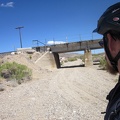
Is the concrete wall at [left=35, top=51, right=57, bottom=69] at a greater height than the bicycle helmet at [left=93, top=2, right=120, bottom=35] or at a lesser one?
lesser

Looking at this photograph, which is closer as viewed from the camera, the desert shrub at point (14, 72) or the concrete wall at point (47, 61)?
the desert shrub at point (14, 72)

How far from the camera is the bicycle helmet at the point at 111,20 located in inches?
65.6

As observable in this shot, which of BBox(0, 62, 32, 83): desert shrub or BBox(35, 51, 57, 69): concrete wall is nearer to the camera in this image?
BBox(0, 62, 32, 83): desert shrub

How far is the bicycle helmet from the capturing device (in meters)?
1.67

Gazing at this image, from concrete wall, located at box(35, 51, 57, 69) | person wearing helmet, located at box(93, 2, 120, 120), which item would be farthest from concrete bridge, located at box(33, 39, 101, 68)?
person wearing helmet, located at box(93, 2, 120, 120)

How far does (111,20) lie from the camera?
171 cm

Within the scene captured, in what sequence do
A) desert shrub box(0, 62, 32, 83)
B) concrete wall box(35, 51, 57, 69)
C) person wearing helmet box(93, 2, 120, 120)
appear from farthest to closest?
concrete wall box(35, 51, 57, 69) → desert shrub box(0, 62, 32, 83) → person wearing helmet box(93, 2, 120, 120)

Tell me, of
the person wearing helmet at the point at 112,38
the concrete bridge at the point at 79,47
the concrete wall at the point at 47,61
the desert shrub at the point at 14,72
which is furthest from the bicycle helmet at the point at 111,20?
the concrete bridge at the point at 79,47

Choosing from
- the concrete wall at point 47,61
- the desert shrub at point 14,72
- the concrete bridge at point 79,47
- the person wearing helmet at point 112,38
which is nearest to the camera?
the person wearing helmet at point 112,38

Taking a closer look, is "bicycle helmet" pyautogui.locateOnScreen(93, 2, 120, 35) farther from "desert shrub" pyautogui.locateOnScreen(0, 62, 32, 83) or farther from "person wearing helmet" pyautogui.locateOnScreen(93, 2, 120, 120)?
"desert shrub" pyautogui.locateOnScreen(0, 62, 32, 83)

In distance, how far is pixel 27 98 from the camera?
46.8 ft

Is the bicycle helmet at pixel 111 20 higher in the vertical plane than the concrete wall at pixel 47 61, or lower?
higher

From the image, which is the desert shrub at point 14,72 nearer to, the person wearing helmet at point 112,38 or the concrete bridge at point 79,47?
the concrete bridge at point 79,47

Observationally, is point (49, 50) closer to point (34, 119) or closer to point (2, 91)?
point (2, 91)
